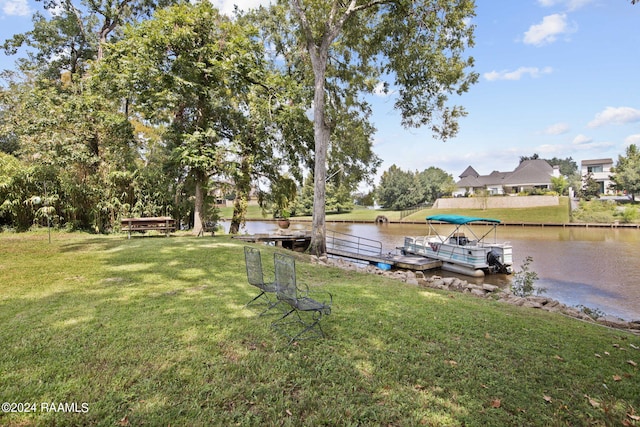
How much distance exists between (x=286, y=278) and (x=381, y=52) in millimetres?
14584

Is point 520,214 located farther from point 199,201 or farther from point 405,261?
point 199,201

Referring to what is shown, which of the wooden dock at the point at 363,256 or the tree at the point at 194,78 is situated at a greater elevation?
the tree at the point at 194,78

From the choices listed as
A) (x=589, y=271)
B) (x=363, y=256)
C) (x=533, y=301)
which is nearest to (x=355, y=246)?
(x=363, y=256)

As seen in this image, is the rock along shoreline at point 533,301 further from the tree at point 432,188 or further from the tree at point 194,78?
the tree at point 432,188

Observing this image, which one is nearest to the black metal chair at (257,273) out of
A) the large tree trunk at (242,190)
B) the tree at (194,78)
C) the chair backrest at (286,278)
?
the chair backrest at (286,278)

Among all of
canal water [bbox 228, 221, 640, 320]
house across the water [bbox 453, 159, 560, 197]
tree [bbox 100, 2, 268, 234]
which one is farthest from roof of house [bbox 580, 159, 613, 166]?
tree [bbox 100, 2, 268, 234]

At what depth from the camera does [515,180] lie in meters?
63.4

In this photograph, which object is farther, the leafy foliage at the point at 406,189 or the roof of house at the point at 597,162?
the roof of house at the point at 597,162

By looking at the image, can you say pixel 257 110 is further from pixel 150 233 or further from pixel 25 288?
pixel 25 288

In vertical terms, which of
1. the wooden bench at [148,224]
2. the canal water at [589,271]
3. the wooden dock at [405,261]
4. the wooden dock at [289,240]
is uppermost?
the wooden bench at [148,224]

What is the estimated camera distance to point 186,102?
15.0 metres

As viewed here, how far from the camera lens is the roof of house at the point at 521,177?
61375 mm

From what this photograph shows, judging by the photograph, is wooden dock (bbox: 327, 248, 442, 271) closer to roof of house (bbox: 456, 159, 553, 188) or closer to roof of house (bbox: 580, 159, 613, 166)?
roof of house (bbox: 456, 159, 553, 188)

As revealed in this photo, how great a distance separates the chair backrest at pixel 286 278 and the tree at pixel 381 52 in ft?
28.2
